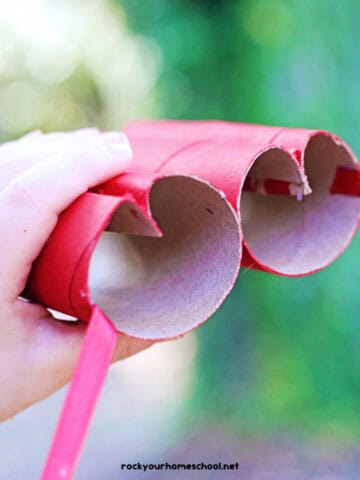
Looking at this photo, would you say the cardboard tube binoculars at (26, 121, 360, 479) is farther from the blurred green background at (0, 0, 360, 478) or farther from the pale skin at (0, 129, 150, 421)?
the blurred green background at (0, 0, 360, 478)

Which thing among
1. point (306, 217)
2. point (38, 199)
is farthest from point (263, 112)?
point (38, 199)

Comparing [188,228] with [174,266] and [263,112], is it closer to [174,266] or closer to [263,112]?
[174,266]

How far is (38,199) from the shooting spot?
0.48 meters

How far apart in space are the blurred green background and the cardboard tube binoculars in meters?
0.88

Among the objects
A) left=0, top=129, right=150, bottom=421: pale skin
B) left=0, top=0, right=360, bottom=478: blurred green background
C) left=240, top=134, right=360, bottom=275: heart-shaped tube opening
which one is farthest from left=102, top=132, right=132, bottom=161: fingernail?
left=0, top=0, right=360, bottom=478: blurred green background

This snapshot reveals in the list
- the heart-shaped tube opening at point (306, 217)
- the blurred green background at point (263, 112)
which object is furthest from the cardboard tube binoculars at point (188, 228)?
the blurred green background at point (263, 112)

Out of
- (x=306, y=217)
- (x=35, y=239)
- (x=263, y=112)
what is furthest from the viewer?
(x=263, y=112)

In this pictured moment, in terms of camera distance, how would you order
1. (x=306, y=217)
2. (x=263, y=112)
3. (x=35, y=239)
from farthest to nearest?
1. (x=263, y=112)
2. (x=306, y=217)
3. (x=35, y=239)

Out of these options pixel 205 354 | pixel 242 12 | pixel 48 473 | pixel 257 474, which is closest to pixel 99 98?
pixel 242 12

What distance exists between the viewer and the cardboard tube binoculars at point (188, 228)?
1.48 feet

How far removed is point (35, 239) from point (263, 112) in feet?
3.96

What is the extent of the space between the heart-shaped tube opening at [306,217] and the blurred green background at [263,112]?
87cm

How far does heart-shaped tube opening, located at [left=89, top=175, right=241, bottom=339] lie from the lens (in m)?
0.48

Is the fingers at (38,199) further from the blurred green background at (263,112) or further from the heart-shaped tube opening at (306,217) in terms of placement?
the blurred green background at (263,112)
